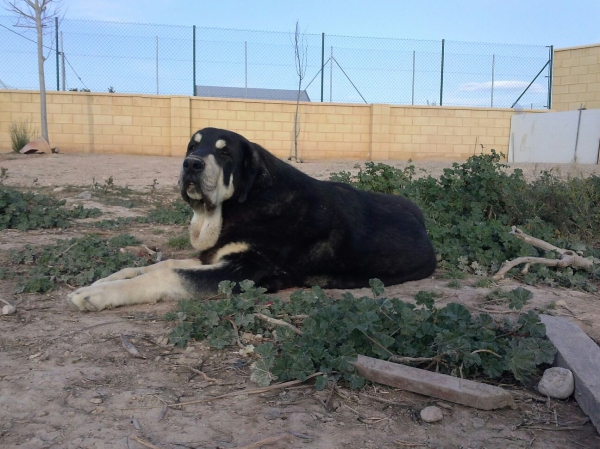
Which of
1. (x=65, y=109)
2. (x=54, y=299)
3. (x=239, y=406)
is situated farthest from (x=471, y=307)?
(x=65, y=109)

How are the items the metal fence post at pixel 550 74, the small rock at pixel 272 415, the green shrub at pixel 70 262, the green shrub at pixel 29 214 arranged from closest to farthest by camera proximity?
the small rock at pixel 272 415 < the green shrub at pixel 70 262 < the green shrub at pixel 29 214 < the metal fence post at pixel 550 74

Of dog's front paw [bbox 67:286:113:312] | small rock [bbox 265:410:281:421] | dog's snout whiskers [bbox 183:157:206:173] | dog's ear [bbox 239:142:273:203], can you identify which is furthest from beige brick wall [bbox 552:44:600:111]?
small rock [bbox 265:410:281:421]

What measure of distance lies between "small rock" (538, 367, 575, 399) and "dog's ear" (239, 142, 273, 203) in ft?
7.90

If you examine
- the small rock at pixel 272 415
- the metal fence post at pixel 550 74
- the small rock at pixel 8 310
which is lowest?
the small rock at pixel 272 415

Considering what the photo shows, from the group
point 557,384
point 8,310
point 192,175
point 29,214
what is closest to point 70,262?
point 8,310

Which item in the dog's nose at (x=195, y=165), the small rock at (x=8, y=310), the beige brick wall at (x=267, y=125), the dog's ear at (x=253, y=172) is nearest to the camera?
the small rock at (x=8, y=310)

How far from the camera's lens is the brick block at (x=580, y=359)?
243cm

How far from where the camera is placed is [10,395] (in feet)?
8.08

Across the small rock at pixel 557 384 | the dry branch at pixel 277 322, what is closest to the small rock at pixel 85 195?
the dry branch at pixel 277 322

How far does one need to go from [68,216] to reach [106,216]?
663 millimetres

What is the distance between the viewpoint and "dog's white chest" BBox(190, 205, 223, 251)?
170 inches

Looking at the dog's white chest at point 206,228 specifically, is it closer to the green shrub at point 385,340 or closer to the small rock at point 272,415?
the green shrub at point 385,340

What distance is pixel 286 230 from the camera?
434 cm

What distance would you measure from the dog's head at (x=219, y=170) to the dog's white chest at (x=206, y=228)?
7 centimetres
